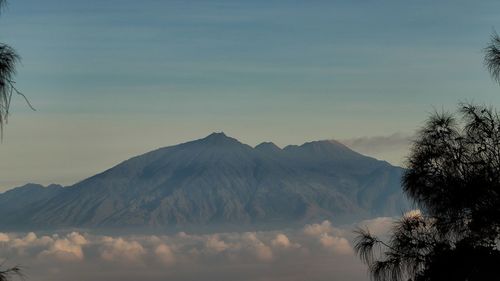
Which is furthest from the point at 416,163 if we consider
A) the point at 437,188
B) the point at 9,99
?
the point at 9,99

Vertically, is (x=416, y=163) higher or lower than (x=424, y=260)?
higher

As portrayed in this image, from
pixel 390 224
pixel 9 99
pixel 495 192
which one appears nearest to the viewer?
pixel 9 99

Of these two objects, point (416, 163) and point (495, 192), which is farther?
point (416, 163)

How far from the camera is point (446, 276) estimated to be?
2653cm

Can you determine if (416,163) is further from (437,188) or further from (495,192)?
(495,192)

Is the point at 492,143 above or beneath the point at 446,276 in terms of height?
above

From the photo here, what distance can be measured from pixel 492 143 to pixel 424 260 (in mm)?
3826

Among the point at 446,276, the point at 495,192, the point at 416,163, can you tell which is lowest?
the point at 446,276

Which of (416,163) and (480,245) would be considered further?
(416,163)

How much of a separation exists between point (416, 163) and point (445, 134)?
132cm

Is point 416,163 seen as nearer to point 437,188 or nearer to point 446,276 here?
point 437,188

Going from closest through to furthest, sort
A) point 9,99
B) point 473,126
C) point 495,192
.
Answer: point 9,99 → point 495,192 → point 473,126

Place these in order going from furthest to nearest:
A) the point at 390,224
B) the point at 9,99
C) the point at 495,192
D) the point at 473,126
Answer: the point at 390,224 → the point at 473,126 → the point at 495,192 → the point at 9,99

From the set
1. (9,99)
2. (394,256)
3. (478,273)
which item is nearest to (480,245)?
(478,273)
